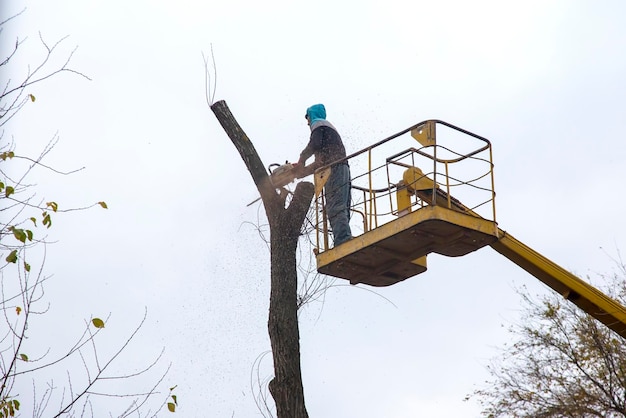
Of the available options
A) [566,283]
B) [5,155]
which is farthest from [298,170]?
[5,155]

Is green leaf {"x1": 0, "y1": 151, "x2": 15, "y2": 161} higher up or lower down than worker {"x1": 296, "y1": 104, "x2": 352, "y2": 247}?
lower down

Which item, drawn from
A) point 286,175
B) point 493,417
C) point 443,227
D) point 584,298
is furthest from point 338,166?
point 493,417

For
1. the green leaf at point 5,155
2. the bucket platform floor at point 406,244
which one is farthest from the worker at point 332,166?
the green leaf at point 5,155

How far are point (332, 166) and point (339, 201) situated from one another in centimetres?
37

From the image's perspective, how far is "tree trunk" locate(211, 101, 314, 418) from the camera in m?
9.25

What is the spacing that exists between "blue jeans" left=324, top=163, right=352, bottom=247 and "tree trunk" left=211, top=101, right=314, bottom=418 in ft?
1.55

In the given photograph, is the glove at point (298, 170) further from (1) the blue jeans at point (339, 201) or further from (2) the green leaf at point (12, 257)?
(2) the green leaf at point (12, 257)

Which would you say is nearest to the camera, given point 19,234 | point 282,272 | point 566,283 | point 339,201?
point 19,234

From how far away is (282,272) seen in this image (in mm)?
9867

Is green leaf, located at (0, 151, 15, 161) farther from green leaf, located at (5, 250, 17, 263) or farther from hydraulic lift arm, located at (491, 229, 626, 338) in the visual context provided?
hydraulic lift arm, located at (491, 229, 626, 338)

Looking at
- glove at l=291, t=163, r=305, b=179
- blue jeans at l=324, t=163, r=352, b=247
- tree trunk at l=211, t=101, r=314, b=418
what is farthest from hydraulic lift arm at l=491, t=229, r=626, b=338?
tree trunk at l=211, t=101, r=314, b=418

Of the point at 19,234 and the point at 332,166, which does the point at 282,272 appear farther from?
the point at 19,234

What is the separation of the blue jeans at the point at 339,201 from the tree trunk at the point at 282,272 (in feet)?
1.55

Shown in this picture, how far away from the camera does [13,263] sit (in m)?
6.94
